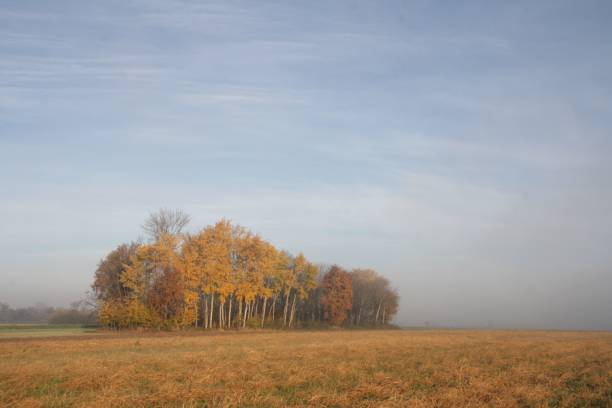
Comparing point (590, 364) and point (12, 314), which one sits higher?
point (590, 364)

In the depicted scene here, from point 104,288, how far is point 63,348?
3735cm

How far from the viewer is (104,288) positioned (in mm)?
60031

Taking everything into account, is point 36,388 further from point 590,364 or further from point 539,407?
point 590,364

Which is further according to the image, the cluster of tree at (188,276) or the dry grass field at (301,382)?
the cluster of tree at (188,276)

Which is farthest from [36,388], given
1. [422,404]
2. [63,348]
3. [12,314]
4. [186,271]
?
[12,314]

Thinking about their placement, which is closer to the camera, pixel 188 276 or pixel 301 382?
pixel 301 382

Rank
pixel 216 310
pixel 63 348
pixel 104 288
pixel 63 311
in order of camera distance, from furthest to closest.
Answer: pixel 63 311 → pixel 216 310 → pixel 104 288 → pixel 63 348

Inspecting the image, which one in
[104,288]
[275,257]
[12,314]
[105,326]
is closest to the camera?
[105,326]

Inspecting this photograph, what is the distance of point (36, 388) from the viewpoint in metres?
12.3

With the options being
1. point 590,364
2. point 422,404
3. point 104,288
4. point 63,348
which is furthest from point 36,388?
point 104,288

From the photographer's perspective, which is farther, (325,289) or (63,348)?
(325,289)

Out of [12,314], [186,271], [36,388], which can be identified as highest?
[186,271]

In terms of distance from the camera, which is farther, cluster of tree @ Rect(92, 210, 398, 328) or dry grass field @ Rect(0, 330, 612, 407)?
cluster of tree @ Rect(92, 210, 398, 328)

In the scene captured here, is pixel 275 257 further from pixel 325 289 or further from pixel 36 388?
pixel 36 388
